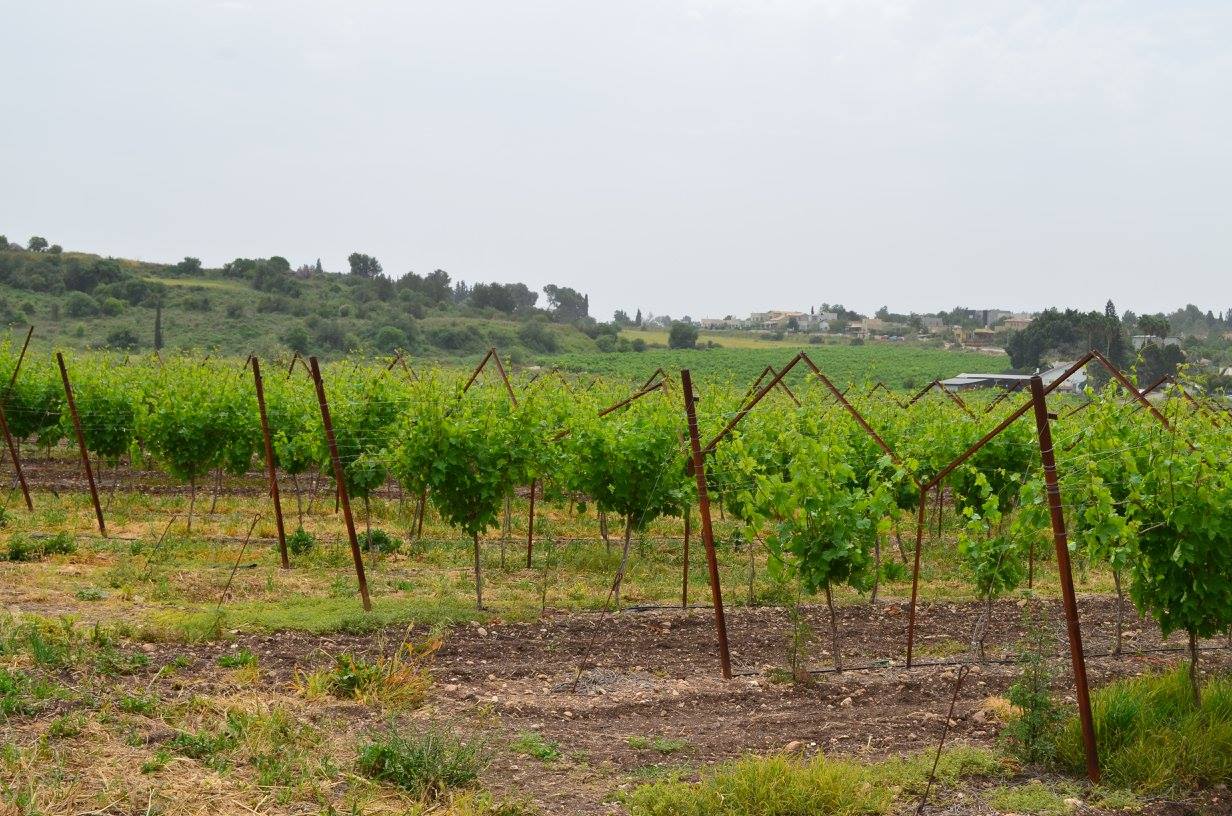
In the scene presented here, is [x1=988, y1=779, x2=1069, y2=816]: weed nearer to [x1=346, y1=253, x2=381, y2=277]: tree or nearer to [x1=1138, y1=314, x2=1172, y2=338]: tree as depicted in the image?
[x1=1138, y1=314, x2=1172, y2=338]: tree

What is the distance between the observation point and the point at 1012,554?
796 centimetres

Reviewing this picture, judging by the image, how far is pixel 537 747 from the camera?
731 cm

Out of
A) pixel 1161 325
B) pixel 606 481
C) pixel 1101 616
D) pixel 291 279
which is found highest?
pixel 291 279

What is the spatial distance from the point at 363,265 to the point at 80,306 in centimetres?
3255

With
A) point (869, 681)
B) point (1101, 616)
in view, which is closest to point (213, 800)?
point (869, 681)

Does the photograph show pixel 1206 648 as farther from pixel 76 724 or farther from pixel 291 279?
pixel 291 279

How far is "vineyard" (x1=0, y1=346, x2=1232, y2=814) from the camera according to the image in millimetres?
6789

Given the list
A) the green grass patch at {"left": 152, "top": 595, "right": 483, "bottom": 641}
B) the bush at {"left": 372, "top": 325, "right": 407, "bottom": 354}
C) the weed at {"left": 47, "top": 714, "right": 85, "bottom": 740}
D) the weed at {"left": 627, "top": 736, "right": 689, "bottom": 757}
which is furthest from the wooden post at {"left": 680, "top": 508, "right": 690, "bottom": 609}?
the bush at {"left": 372, "top": 325, "right": 407, "bottom": 354}

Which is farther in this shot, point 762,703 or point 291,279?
point 291,279

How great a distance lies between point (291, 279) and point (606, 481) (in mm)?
56096

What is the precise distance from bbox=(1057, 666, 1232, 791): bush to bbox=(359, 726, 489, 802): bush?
3.83 m

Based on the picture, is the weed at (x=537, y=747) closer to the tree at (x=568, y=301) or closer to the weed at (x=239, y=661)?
the weed at (x=239, y=661)

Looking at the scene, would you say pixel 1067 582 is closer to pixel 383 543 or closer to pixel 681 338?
pixel 383 543

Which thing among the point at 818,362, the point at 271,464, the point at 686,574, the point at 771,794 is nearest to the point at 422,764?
the point at 771,794
